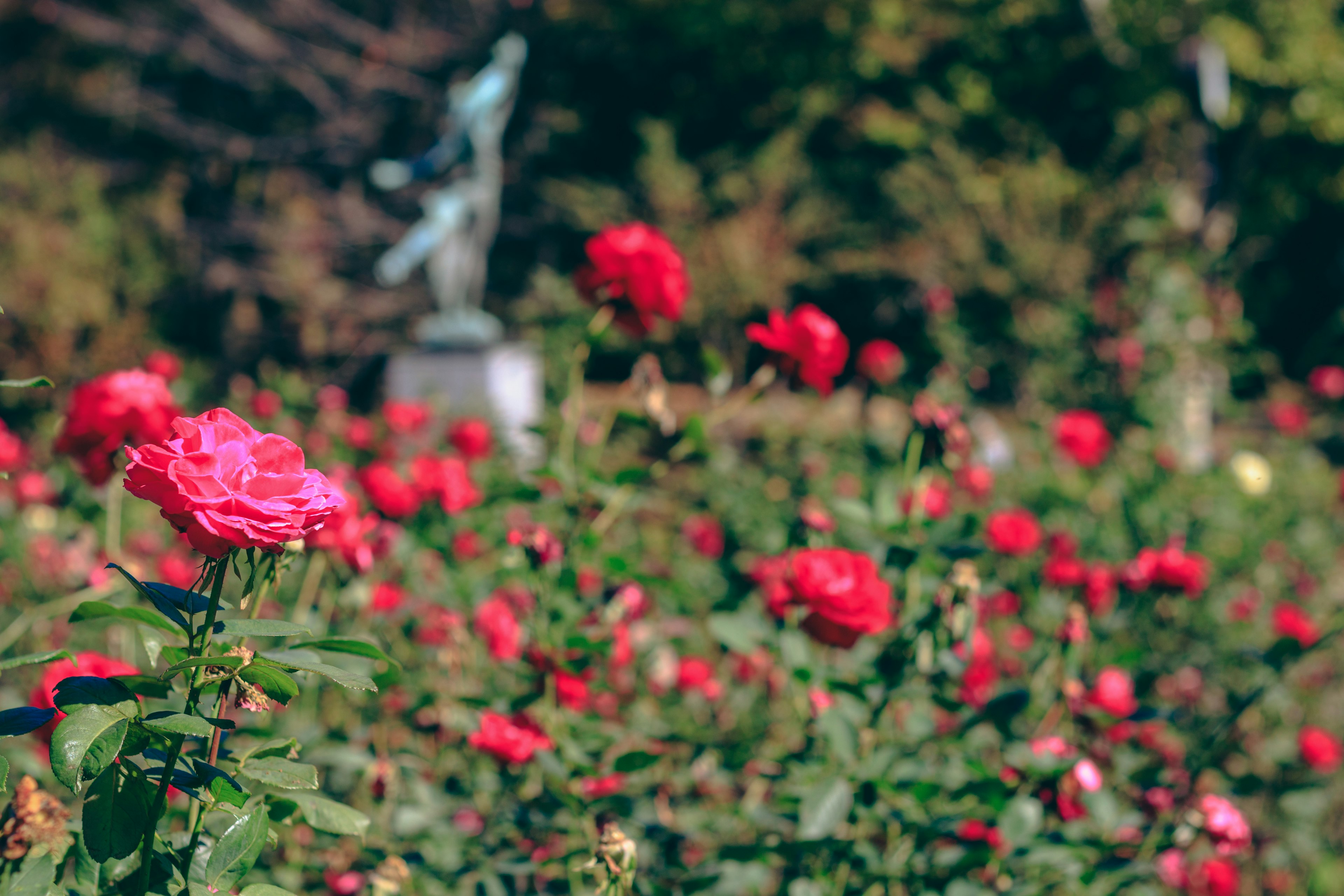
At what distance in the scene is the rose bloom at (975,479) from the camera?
103 inches

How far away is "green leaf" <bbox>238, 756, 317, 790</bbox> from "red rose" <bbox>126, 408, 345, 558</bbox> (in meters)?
0.16

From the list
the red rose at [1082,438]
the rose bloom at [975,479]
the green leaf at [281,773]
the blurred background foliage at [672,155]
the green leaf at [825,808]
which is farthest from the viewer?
the blurred background foliage at [672,155]

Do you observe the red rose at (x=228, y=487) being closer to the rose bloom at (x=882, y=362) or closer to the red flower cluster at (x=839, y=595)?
the red flower cluster at (x=839, y=595)

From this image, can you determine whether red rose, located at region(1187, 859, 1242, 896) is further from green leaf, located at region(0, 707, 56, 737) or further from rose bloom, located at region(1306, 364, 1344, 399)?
rose bloom, located at region(1306, 364, 1344, 399)

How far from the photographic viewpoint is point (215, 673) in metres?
0.65

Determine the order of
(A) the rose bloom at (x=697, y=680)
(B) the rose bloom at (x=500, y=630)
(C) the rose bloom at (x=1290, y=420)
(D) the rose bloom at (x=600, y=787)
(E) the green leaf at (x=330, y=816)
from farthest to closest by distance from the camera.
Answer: (C) the rose bloom at (x=1290, y=420) < (A) the rose bloom at (x=697, y=680) < (B) the rose bloom at (x=500, y=630) < (D) the rose bloom at (x=600, y=787) < (E) the green leaf at (x=330, y=816)

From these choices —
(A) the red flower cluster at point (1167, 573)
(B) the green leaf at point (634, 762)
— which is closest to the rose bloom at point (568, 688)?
(B) the green leaf at point (634, 762)

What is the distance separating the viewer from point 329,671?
601mm

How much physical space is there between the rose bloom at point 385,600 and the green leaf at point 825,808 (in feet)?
2.70

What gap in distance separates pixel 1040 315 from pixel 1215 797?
20.8 ft

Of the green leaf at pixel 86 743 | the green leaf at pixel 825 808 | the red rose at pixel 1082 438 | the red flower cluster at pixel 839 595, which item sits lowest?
the red rose at pixel 1082 438

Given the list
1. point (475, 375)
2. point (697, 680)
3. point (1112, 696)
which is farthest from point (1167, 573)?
point (475, 375)

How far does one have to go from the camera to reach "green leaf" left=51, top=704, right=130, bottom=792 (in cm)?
55

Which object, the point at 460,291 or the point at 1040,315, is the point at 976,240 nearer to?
the point at 1040,315
